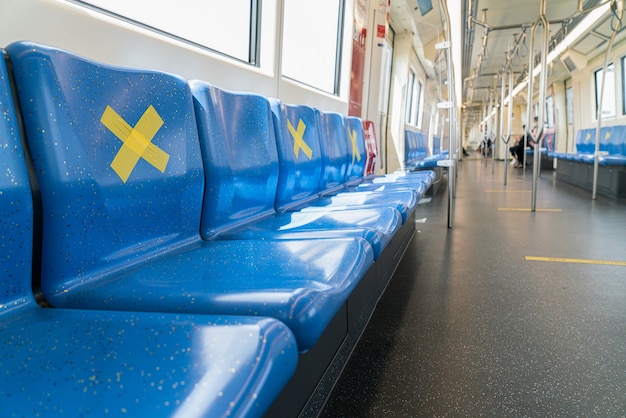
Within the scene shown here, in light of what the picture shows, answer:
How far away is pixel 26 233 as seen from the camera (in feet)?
2.48

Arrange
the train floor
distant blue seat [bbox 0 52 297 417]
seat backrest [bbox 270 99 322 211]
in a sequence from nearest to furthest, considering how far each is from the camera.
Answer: distant blue seat [bbox 0 52 297 417] → the train floor → seat backrest [bbox 270 99 322 211]

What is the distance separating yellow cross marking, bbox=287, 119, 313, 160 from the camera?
6.95ft

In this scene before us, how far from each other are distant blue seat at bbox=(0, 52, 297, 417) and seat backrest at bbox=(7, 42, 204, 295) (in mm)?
79

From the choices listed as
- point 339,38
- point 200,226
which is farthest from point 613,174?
point 200,226

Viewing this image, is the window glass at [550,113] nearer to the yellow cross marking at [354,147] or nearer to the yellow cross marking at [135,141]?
the yellow cross marking at [354,147]

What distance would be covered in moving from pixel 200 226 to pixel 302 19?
9.76 feet

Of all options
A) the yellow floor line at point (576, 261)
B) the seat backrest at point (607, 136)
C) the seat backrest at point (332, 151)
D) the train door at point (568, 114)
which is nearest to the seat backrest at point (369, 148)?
the seat backrest at point (332, 151)

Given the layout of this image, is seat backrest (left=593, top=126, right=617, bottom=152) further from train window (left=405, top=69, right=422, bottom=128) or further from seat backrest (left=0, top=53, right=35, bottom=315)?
seat backrest (left=0, top=53, right=35, bottom=315)

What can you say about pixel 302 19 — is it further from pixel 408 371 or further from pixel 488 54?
pixel 488 54

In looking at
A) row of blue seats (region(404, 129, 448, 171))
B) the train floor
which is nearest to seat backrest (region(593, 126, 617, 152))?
row of blue seats (region(404, 129, 448, 171))

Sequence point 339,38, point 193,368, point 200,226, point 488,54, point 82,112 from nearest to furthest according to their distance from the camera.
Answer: point 193,368, point 82,112, point 200,226, point 339,38, point 488,54

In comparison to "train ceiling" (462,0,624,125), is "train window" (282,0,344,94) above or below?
below

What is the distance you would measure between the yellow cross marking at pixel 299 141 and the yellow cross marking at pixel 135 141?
103cm

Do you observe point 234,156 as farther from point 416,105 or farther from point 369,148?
point 416,105
